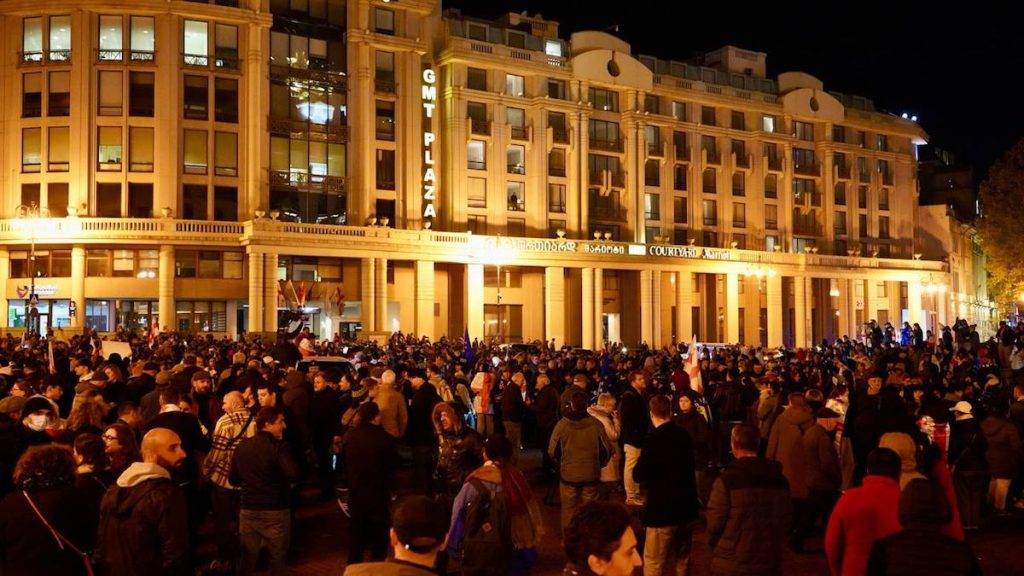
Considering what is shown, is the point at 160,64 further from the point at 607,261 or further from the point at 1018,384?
the point at 1018,384

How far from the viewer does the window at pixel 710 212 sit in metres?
67.9

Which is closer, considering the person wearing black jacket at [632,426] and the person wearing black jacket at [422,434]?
the person wearing black jacket at [632,426]

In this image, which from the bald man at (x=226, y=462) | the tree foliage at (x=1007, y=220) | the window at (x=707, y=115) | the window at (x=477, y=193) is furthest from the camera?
the window at (x=707, y=115)

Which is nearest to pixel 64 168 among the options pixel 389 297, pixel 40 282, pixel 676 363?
Result: pixel 40 282

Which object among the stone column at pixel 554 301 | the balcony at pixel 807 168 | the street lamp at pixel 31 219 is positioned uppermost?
the balcony at pixel 807 168

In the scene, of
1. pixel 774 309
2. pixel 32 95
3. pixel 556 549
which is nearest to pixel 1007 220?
pixel 774 309

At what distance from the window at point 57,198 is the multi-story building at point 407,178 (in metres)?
0.10

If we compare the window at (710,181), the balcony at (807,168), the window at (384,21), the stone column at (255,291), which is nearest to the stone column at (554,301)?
the window at (710,181)

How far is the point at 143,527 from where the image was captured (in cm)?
558

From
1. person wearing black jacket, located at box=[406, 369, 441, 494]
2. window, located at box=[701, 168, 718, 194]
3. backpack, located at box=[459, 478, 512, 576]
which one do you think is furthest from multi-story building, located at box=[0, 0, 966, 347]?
backpack, located at box=[459, 478, 512, 576]

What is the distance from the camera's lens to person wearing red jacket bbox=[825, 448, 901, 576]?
6250mm

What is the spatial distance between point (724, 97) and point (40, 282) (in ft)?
156

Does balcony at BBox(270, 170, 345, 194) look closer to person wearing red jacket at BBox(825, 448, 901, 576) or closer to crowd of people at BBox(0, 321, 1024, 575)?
crowd of people at BBox(0, 321, 1024, 575)

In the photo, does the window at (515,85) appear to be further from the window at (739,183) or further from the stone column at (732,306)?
the stone column at (732,306)
